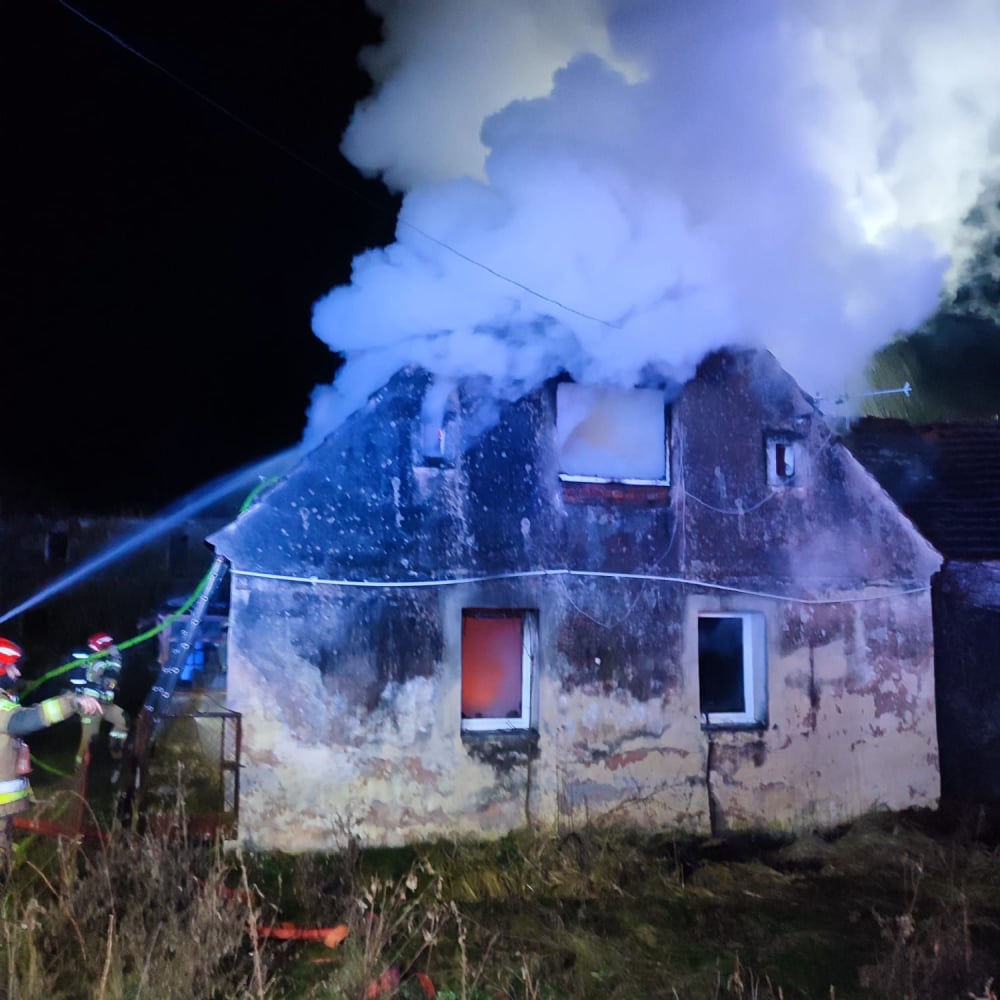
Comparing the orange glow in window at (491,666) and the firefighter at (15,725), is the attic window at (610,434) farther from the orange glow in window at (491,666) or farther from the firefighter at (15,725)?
the firefighter at (15,725)

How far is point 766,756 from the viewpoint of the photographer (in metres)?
8.12

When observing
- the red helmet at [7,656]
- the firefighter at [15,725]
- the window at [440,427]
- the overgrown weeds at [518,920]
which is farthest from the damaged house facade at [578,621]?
the red helmet at [7,656]

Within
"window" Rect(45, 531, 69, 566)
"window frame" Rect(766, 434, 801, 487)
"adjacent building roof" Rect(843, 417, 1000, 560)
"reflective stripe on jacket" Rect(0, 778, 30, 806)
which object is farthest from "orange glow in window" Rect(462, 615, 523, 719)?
"window" Rect(45, 531, 69, 566)

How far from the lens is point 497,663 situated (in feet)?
25.6

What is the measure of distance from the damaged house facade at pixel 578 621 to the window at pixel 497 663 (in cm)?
3

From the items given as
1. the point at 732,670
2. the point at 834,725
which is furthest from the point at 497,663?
the point at 834,725

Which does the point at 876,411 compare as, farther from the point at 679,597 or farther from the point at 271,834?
the point at 271,834

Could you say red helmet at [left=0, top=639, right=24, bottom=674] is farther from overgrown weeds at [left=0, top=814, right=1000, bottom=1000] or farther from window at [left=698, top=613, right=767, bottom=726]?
window at [left=698, top=613, right=767, bottom=726]

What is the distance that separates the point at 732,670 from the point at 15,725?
22.4ft

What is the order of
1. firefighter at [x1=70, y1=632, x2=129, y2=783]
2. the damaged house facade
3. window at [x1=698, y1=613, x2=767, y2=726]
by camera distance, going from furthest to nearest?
window at [x1=698, y1=613, x2=767, y2=726] < firefighter at [x1=70, y1=632, x2=129, y2=783] < the damaged house facade

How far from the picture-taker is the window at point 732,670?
8281 millimetres

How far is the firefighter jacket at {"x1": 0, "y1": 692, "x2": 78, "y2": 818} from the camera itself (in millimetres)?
5355

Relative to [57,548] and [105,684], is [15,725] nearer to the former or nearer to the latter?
[105,684]

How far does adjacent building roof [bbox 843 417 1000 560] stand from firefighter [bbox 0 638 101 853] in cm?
845
